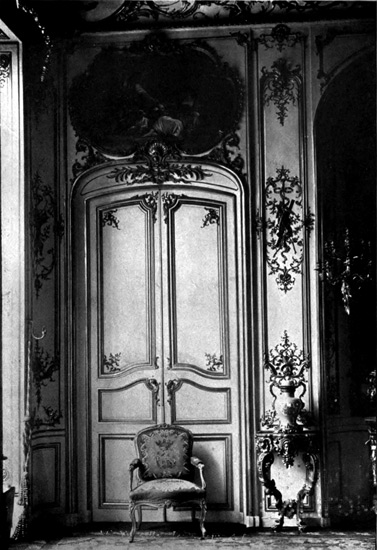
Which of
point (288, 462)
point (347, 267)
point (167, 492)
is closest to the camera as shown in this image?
point (167, 492)

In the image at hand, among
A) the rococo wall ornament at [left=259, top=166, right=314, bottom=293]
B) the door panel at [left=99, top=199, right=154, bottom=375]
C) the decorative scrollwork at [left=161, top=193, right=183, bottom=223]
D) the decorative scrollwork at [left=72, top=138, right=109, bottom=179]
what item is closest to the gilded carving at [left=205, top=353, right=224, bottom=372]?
the door panel at [left=99, top=199, right=154, bottom=375]

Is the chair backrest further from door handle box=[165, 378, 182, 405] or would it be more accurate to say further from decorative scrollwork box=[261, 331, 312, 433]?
decorative scrollwork box=[261, 331, 312, 433]

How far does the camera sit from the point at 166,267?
21.9ft

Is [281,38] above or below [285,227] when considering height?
above

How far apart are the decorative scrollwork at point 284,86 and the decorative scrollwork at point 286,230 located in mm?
506

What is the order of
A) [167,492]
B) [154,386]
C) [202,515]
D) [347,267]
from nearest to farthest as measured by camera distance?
1. [167,492]
2. [202,515]
3. [347,267]
4. [154,386]

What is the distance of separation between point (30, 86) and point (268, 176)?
2042 millimetres

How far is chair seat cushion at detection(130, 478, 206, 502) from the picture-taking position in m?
5.83

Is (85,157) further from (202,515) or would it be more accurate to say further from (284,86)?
(202,515)

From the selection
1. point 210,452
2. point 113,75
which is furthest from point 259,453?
point 113,75

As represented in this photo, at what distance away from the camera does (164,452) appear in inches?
246

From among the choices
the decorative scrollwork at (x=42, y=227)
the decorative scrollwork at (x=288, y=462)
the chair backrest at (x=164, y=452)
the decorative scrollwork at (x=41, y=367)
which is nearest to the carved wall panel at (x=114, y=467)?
the chair backrest at (x=164, y=452)

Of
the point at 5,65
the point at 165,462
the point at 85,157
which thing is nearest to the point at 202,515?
the point at 165,462

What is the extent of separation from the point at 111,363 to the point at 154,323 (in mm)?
489
